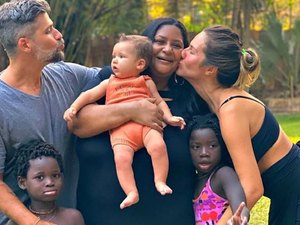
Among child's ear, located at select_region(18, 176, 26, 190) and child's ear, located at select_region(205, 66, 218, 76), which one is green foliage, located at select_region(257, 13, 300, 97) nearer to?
child's ear, located at select_region(205, 66, 218, 76)

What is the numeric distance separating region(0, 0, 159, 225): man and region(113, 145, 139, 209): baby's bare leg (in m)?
0.17

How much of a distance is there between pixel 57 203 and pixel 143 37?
3.41 feet

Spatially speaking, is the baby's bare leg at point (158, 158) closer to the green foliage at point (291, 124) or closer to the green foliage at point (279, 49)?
the green foliage at point (291, 124)

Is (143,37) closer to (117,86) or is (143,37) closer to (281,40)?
(117,86)

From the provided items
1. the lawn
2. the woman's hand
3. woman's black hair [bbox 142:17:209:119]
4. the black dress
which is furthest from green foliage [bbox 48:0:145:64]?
the woman's hand

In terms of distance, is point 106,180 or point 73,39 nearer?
point 106,180

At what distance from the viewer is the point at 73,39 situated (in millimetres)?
19328

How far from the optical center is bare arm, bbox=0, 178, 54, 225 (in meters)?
3.67

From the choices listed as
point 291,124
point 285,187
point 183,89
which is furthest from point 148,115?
point 291,124

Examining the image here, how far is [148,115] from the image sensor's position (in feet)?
12.5

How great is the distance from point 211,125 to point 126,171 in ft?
1.65

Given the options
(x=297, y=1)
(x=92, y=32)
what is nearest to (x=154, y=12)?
(x=297, y=1)

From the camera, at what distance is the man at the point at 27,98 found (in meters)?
3.75

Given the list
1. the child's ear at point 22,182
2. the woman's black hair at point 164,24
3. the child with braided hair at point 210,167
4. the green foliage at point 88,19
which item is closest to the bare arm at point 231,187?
the child with braided hair at point 210,167
